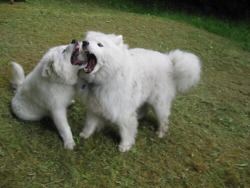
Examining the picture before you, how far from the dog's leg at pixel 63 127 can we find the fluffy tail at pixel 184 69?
4.70ft

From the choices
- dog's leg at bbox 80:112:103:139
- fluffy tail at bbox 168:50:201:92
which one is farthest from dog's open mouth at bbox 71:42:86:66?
fluffy tail at bbox 168:50:201:92

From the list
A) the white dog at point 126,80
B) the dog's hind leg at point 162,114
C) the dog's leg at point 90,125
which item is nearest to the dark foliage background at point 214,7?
the white dog at point 126,80

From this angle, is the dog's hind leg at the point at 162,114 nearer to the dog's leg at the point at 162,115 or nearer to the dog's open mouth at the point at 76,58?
the dog's leg at the point at 162,115

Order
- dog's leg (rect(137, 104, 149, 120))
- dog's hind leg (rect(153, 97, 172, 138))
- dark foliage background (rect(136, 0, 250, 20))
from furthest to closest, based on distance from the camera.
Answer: dark foliage background (rect(136, 0, 250, 20)) < dog's leg (rect(137, 104, 149, 120)) < dog's hind leg (rect(153, 97, 172, 138))

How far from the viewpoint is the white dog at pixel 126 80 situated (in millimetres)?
3854

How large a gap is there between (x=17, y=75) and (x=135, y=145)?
5.33 feet

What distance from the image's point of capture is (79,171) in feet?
13.4

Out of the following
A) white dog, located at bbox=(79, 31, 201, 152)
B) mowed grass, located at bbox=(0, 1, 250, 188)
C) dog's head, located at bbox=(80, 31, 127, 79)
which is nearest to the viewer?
dog's head, located at bbox=(80, 31, 127, 79)

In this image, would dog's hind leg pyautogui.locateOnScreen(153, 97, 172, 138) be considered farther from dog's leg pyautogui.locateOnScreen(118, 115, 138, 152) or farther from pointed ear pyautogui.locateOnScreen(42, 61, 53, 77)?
pointed ear pyautogui.locateOnScreen(42, 61, 53, 77)

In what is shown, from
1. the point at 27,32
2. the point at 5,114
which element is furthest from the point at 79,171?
the point at 27,32

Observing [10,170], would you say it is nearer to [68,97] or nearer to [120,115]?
[68,97]

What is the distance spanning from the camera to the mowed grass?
4.07 metres

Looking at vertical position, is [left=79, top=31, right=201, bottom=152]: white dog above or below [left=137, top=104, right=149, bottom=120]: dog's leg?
above

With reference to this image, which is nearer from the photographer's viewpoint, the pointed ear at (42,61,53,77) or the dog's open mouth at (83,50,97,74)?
the dog's open mouth at (83,50,97,74)
